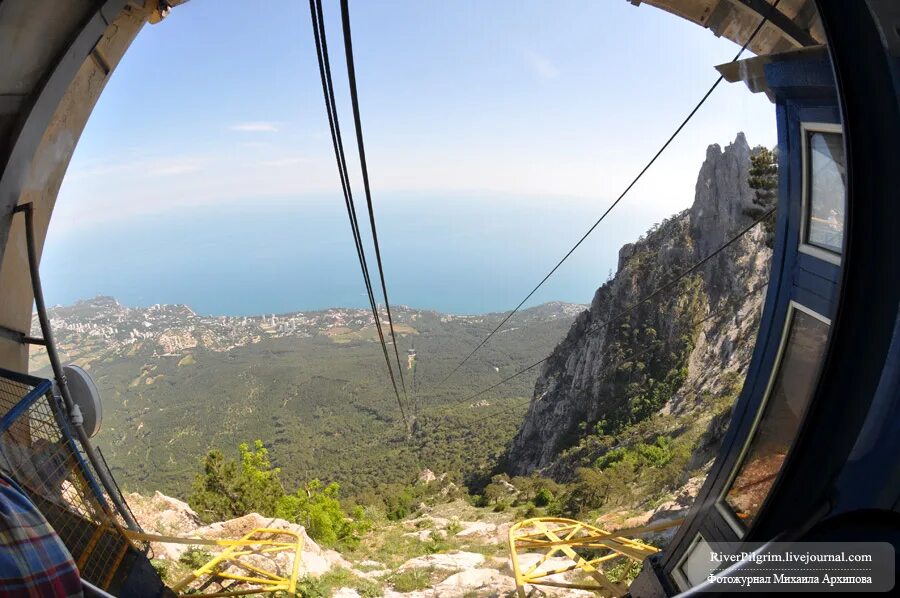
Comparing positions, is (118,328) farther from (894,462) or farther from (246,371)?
(894,462)

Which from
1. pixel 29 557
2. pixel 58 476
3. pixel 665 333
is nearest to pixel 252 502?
pixel 58 476

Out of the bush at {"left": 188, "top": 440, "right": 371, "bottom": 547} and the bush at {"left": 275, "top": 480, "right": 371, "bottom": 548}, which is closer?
the bush at {"left": 275, "top": 480, "right": 371, "bottom": 548}

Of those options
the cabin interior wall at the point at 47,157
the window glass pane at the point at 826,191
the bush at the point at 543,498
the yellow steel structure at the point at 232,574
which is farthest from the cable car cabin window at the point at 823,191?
the bush at the point at 543,498

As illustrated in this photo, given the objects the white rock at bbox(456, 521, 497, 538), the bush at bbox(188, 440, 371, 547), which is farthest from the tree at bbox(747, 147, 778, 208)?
the bush at bbox(188, 440, 371, 547)

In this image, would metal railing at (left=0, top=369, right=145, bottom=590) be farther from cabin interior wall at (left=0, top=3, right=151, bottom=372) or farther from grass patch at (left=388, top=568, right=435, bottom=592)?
grass patch at (left=388, top=568, right=435, bottom=592)

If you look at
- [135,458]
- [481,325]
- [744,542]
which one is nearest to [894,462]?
[744,542]

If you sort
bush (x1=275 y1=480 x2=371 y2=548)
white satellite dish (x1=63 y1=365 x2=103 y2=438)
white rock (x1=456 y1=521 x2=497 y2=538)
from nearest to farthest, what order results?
white satellite dish (x1=63 y1=365 x2=103 y2=438)
white rock (x1=456 y1=521 x2=497 y2=538)
bush (x1=275 y1=480 x2=371 y2=548)

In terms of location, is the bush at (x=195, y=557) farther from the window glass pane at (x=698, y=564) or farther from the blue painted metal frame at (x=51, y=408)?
the window glass pane at (x=698, y=564)
